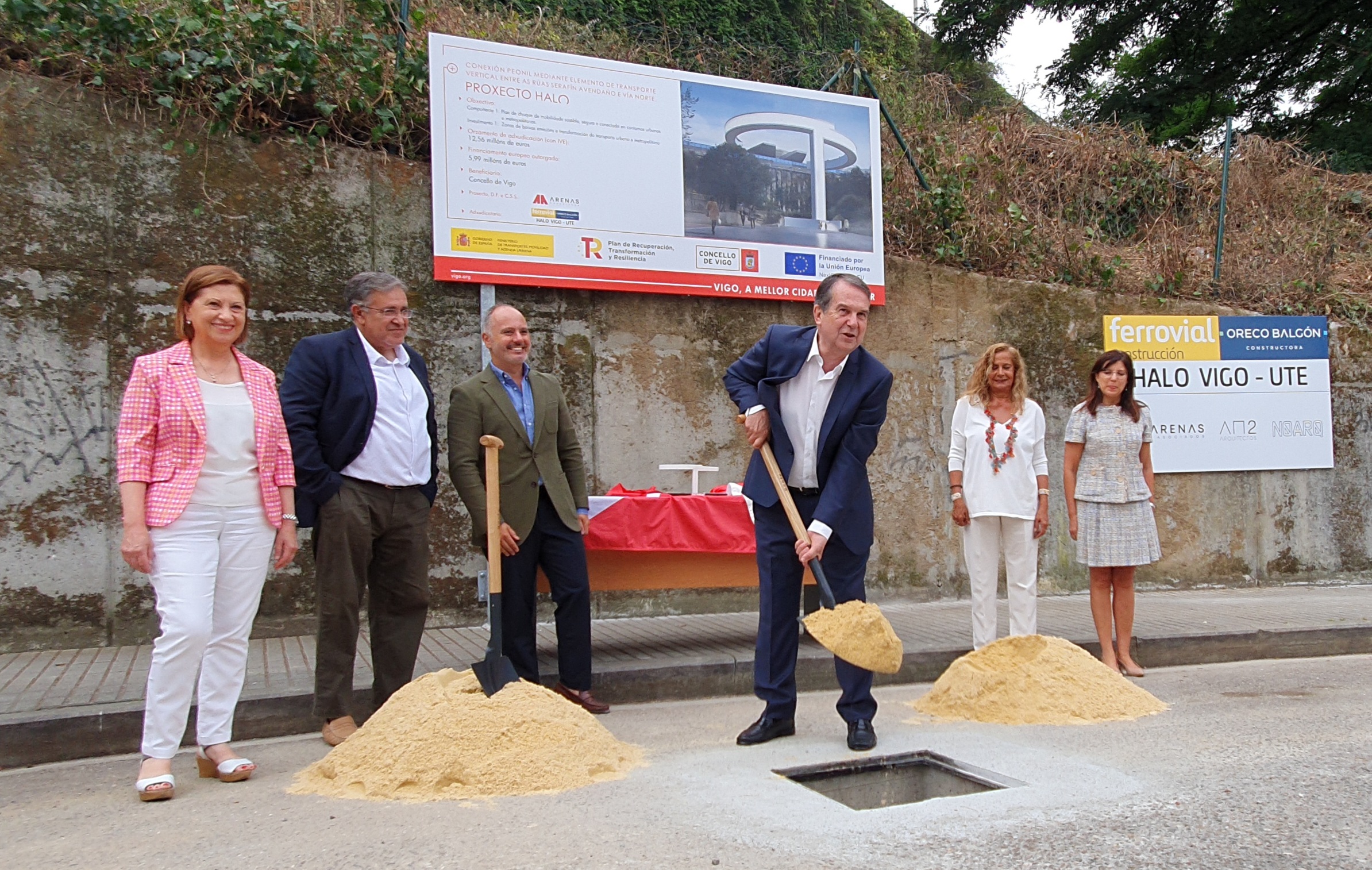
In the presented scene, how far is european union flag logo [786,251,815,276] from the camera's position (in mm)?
8273

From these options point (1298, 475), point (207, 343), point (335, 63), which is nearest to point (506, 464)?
point (207, 343)

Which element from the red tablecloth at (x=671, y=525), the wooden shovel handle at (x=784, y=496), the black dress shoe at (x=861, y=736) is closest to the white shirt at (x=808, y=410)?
the wooden shovel handle at (x=784, y=496)

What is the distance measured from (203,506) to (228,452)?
0.22m

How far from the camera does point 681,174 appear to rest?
7.90 m

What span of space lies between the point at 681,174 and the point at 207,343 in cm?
454

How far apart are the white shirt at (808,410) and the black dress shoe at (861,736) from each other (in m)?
1.03

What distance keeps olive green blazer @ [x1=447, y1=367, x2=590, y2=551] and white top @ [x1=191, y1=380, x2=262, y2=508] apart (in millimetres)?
1126

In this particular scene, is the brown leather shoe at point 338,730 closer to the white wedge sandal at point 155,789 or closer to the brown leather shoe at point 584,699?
the white wedge sandal at point 155,789

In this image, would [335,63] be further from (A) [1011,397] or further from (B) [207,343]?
(A) [1011,397]

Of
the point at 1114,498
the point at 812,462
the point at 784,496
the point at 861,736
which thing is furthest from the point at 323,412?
the point at 1114,498

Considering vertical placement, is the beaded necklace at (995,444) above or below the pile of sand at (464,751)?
above

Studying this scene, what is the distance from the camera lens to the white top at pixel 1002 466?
5.79m

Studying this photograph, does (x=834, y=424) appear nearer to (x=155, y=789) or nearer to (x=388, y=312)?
(x=388, y=312)

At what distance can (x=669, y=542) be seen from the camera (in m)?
5.97
